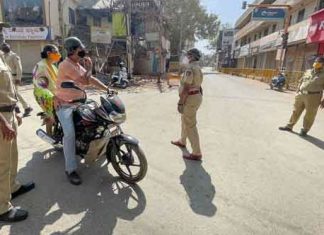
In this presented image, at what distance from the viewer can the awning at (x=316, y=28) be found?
14945 millimetres

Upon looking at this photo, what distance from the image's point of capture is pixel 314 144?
5.52 m

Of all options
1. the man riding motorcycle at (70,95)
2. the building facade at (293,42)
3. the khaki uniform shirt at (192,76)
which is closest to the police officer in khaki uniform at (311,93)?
the khaki uniform shirt at (192,76)

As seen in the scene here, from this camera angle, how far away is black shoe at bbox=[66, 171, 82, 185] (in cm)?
342

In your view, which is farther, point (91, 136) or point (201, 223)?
point (91, 136)

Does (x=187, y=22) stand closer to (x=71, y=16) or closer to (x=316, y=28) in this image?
(x=71, y=16)

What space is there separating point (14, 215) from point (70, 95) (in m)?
1.57

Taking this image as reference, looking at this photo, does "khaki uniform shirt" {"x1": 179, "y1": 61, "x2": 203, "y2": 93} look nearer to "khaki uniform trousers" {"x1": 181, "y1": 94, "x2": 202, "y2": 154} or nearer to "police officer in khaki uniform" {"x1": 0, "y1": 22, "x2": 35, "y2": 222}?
"khaki uniform trousers" {"x1": 181, "y1": 94, "x2": 202, "y2": 154}

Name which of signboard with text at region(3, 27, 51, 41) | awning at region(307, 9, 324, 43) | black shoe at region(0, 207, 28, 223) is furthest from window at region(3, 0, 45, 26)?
black shoe at region(0, 207, 28, 223)

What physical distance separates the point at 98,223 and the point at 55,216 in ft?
1.57

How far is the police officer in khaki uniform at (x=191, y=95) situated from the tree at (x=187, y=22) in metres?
35.5

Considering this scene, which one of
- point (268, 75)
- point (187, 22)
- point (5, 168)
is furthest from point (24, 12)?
point (187, 22)

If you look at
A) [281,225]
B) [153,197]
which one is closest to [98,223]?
[153,197]

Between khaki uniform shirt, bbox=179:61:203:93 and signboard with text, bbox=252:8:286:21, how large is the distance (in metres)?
17.1

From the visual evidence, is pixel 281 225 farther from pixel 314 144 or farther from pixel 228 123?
pixel 228 123
